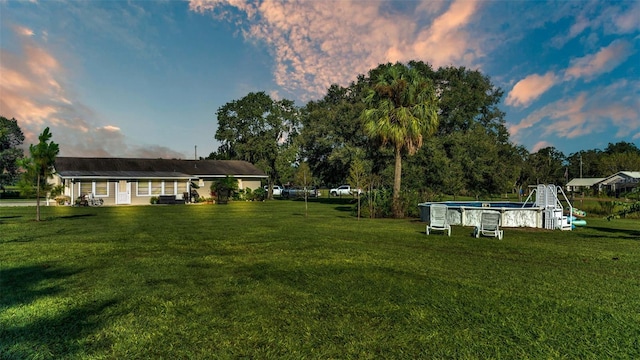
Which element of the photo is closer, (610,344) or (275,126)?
(610,344)

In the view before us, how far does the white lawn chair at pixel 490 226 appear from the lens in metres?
12.9

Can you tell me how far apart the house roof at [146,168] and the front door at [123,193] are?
0.89 m

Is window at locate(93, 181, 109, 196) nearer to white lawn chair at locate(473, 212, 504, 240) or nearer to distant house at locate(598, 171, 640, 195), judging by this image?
white lawn chair at locate(473, 212, 504, 240)

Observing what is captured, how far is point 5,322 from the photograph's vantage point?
4844mm

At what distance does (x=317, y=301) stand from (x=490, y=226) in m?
9.49

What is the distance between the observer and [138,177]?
1396 inches

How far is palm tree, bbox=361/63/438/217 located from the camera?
23.1m

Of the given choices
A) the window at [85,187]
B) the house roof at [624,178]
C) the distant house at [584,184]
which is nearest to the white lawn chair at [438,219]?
the window at [85,187]

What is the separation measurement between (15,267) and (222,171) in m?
36.1

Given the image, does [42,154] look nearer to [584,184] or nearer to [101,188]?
[101,188]

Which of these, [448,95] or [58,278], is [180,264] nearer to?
[58,278]

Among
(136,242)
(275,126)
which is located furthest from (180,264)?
(275,126)

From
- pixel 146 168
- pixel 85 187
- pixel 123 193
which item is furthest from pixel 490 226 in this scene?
pixel 146 168

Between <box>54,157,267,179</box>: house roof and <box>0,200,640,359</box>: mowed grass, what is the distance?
1051 inches
